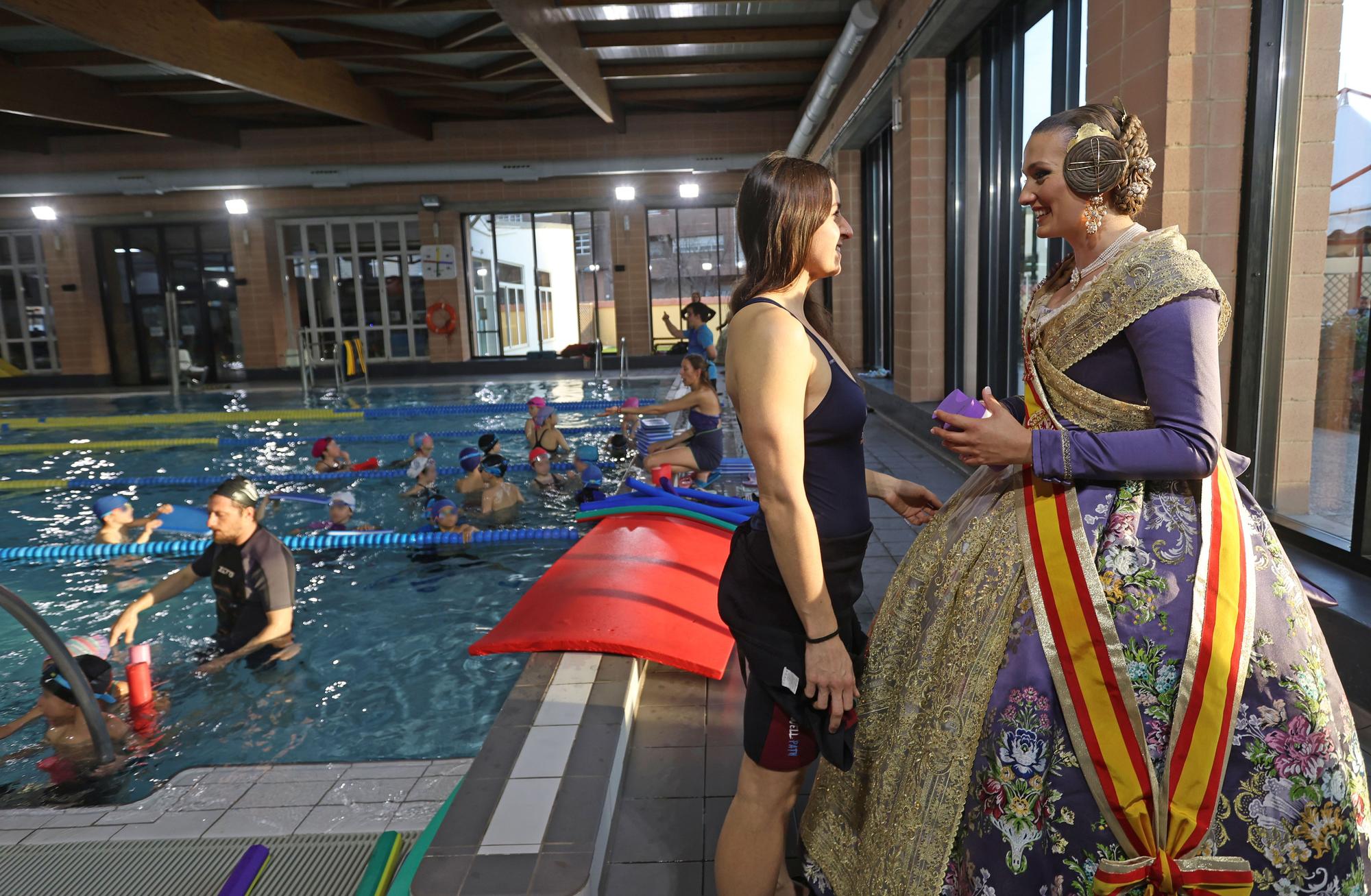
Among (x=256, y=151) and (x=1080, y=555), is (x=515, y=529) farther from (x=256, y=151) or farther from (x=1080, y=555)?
(x=256, y=151)

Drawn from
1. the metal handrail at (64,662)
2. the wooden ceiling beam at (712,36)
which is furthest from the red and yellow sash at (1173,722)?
the wooden ceiling beam at (712,36)

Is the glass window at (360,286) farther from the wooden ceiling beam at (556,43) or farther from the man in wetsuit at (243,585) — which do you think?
the man in wetsuit at (243,585)

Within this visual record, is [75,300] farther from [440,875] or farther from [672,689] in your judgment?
[440,875]

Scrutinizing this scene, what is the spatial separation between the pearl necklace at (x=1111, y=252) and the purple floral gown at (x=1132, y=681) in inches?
1.6

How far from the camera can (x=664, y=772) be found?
7.94 feet

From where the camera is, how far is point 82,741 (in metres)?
3.55

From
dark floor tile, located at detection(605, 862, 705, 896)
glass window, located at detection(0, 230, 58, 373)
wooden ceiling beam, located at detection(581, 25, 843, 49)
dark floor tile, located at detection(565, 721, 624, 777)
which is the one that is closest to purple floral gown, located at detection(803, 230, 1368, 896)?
dark floor tile, located at detection(605, 862, 705, 896)

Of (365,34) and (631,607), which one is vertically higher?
(365,34)

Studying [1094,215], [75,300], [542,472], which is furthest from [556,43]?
[75,300]

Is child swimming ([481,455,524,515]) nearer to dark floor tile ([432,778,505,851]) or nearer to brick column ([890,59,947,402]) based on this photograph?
brick column ([890,59,947,402])

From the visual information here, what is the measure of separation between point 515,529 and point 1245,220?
16.3 ft

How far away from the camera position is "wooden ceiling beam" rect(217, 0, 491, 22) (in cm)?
940

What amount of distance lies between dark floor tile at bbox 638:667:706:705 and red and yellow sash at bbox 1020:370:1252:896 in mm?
1624

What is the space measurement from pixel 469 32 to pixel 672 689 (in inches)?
405
